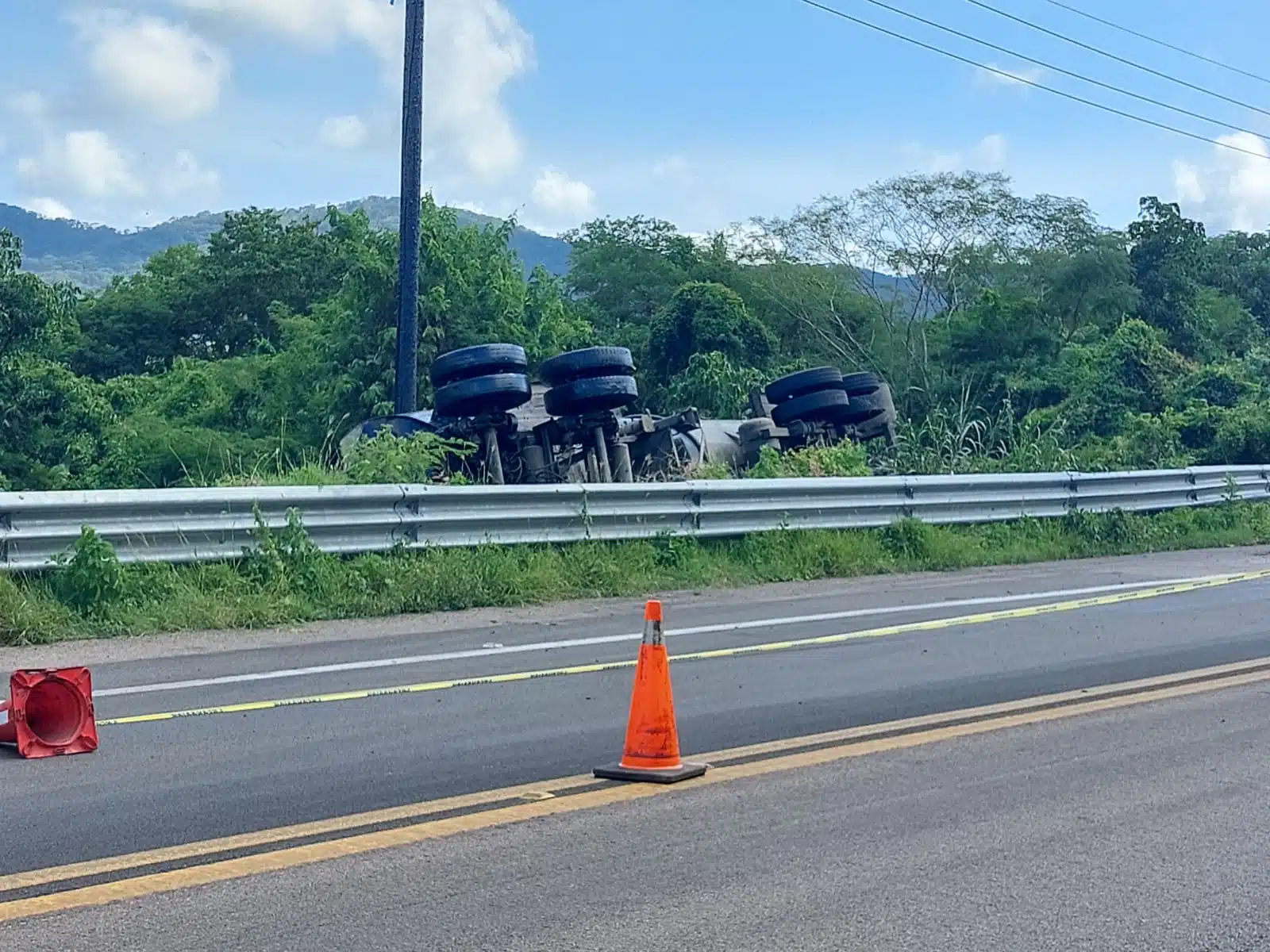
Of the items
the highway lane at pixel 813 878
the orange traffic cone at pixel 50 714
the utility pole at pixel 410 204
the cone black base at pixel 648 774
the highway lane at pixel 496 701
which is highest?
the utility pole at pixel 410 204

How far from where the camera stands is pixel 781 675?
9.28 m

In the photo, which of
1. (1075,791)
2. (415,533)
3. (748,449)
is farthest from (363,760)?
(748,449)

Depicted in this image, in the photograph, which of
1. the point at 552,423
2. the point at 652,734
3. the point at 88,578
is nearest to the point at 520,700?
the point at 652,734

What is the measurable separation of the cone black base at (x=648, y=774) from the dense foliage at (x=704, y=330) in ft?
24.1

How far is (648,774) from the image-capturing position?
6.44 m

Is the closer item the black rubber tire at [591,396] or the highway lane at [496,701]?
the highway lane at [496,701]

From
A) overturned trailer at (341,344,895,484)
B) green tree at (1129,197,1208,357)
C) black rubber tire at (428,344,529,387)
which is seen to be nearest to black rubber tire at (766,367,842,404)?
overturned trailer at (341,344,895,484)

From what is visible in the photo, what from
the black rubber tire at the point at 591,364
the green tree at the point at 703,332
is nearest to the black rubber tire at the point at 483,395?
the black rubber tire at the point at 591,364

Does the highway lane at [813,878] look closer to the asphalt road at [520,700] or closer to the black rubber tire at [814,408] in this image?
the asphalt road at [520,700]

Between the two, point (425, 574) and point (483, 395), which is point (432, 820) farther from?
point (483, 395)

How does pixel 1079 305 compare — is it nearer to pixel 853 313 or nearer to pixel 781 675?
pixel 853 313

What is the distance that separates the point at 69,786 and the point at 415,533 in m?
6.47

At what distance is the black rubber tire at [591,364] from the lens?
17.4m

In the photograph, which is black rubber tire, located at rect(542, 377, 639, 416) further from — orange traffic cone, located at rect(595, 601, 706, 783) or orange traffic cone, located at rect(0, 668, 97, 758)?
orange traffic cone, located at rect(595, 601, 706, 783)
